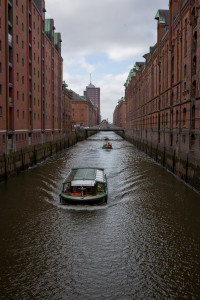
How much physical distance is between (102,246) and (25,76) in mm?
38641

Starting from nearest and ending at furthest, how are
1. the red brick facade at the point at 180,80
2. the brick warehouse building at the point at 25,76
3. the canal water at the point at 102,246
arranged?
1. the canal water at the point at 102,246
2. the red brick facade at the point at 180,80
3. the brick warehouse building at the point at 25,76

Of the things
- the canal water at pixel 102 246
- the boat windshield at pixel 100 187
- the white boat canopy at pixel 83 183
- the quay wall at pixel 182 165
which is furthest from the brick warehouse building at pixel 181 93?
the white boat canopy at pixel 83 183

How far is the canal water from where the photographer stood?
11070mm

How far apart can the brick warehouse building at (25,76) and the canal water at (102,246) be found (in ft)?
54.4

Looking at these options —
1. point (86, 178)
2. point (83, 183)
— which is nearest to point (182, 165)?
point (86, 178)

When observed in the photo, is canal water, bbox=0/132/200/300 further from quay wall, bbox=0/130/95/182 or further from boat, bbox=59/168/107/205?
quay wall, bbox=0/130/95/182

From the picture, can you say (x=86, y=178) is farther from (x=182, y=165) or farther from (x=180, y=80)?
(x=180, y=80)

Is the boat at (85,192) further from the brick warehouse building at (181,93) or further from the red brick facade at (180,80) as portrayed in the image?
the red brick facade at (180,80)

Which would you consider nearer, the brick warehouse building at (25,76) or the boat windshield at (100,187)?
the boat windshield at (100,187)

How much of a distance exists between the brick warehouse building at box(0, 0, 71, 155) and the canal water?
54.4 ft

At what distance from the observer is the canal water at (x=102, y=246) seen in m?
11.1

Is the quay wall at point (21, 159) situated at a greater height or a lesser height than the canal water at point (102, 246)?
greater

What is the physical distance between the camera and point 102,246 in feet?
48.0

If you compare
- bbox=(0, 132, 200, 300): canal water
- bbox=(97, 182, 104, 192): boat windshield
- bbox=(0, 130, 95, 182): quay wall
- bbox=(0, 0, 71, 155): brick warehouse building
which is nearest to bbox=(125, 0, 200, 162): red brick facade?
bbox=(0, 132, 200, 300): canal water
